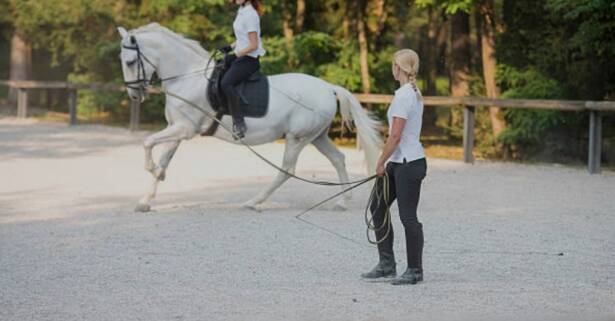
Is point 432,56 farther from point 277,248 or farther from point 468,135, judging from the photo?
point 277,248

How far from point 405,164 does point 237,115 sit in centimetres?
488

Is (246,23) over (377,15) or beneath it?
beneath

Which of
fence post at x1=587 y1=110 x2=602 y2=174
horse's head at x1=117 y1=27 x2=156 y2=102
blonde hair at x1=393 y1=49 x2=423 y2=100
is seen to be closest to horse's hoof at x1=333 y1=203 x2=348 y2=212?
horse's head at x1=117 y1=27 x2=156 y2=102

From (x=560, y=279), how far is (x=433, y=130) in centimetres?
1986

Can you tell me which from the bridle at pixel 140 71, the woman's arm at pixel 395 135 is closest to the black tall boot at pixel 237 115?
the bridle at pixel 140 71

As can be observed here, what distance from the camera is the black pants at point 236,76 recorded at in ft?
40.9

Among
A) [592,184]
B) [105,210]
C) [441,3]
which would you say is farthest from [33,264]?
[441,3]

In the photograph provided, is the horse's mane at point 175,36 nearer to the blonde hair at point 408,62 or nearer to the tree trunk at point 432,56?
the blonde hair at point 408,62

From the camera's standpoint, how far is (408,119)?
7.97m

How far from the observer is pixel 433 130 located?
28.2 metres

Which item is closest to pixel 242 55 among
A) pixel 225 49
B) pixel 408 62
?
pixel 225 49

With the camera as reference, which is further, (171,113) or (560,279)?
(171,113)

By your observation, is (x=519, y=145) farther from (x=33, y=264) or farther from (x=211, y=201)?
(x=33, y=264)

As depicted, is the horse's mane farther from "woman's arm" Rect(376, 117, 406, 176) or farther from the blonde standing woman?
"woman's arm" Rect(376, 117, 406, 176)
